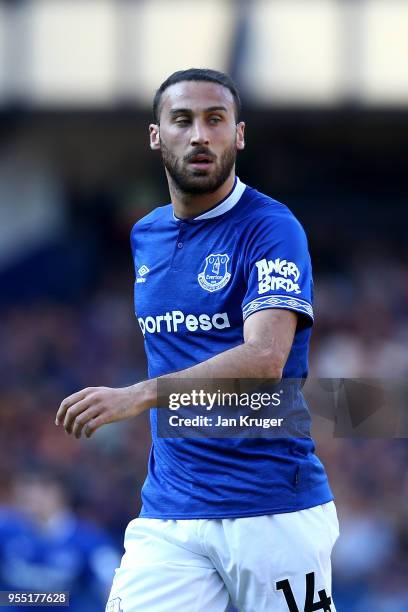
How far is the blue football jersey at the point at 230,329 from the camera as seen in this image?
155 inches

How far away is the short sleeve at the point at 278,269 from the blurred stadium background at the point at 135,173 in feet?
27.1

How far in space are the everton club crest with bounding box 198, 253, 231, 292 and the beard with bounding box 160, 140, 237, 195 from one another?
24cm

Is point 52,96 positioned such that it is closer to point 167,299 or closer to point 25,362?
point 25,362

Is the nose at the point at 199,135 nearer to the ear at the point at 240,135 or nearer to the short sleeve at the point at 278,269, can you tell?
the ear at the point at 240,135

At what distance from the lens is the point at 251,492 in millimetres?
4012

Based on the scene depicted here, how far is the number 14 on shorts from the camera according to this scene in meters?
3.96

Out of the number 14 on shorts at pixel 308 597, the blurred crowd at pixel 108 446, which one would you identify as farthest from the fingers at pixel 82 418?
the blurred crowd at pixel 108 446

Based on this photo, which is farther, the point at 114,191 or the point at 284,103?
the point at 114,191

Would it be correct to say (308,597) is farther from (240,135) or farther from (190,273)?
(240,135)

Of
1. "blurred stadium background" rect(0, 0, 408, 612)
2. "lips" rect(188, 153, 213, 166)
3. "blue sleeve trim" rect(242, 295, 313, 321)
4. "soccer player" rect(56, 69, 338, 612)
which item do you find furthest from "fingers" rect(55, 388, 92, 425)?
"blurred stadium background" rect(0, 0, 408, 612)

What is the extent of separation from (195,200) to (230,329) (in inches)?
19.5

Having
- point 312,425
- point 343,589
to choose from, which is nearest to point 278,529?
point 312,425

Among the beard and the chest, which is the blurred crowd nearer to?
the chest

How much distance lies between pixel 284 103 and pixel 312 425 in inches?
503
